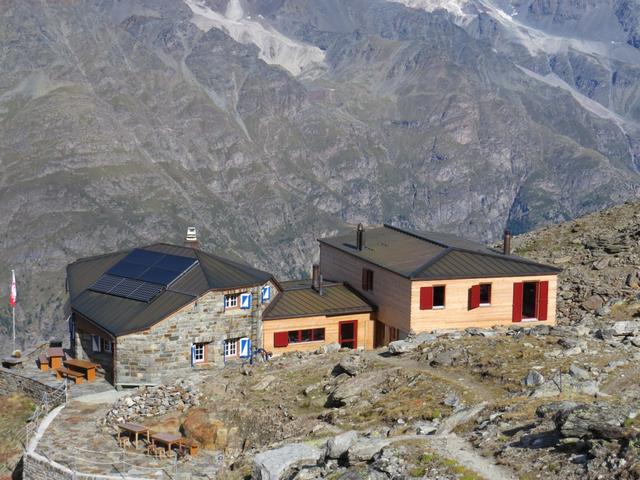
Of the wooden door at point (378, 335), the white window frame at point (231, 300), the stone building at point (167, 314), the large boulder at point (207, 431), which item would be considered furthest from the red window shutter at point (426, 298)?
the large boulder at point (207, 431)

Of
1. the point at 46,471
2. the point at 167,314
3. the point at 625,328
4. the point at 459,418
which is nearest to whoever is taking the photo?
the point at 459,418

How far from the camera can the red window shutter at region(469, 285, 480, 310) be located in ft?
206

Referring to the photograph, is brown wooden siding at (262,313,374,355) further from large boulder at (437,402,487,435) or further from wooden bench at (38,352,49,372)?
large boulder at (437,402,487,435)

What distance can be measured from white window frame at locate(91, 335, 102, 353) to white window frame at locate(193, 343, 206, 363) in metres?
6.35

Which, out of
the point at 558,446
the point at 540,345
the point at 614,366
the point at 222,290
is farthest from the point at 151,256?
the point at 558,446

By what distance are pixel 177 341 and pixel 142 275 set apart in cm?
716

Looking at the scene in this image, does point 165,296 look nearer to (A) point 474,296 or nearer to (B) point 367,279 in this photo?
(B) point 367,279

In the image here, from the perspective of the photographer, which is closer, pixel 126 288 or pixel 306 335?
pixel 126 288

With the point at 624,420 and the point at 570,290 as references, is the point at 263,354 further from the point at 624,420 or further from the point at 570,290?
the point at 624,420

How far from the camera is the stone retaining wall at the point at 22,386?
5644 cm

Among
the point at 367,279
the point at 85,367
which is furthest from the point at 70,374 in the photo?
the point at 367,279

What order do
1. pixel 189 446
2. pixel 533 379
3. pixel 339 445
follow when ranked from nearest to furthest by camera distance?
pixel 339 445 → pixel 533 379 → pixel 189 446

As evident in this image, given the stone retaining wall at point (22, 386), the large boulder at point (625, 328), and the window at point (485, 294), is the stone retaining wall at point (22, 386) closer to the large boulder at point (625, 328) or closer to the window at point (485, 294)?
the window at point (485, 294)

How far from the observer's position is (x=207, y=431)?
44.6 m
